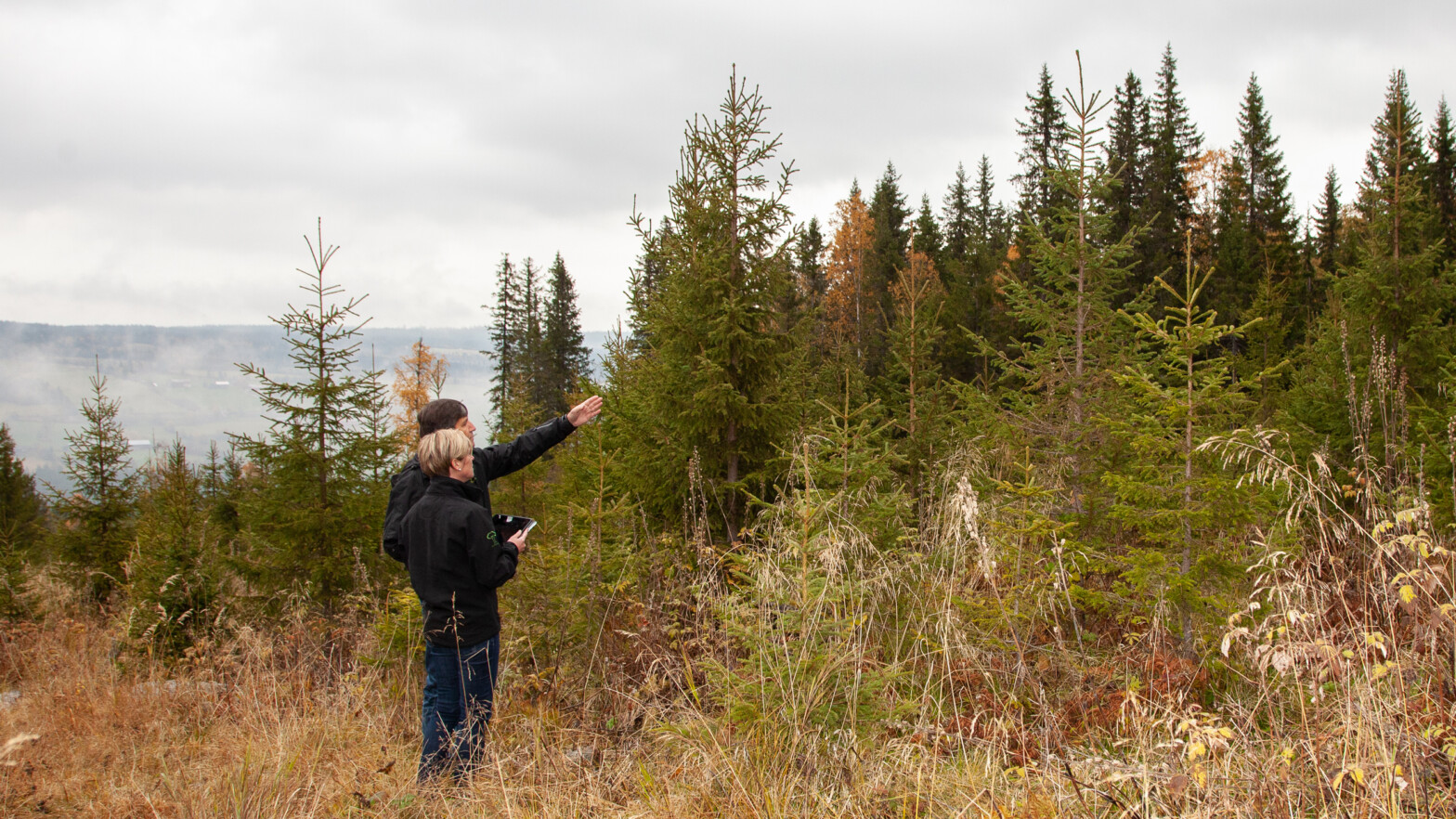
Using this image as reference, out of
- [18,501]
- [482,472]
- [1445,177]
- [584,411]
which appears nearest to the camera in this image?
[482,472]

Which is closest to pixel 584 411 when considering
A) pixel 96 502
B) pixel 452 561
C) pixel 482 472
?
pixel 482 472

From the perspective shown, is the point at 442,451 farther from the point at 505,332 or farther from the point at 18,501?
the point at 505,332

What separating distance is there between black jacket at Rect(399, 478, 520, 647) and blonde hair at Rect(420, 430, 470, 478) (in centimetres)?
6

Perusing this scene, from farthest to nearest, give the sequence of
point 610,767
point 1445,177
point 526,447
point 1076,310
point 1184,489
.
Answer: point 1445,177
point 1076,310
point 1184,489
point 526,447
point 610,767

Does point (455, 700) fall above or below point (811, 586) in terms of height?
below

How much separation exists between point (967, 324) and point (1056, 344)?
18875 mm

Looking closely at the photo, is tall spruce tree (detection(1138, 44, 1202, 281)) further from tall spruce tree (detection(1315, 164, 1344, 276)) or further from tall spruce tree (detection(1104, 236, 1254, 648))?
tall spruce tree (detection(1104, 236, 1254, 648))

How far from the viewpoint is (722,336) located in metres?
6.80

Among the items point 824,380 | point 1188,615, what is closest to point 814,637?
point 1188,615

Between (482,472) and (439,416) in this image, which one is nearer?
(439,416)

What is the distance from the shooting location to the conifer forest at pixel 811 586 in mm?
2664

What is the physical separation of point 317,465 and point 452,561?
5.56 metres

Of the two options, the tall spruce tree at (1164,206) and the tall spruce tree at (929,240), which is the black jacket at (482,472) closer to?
the tall spruce tree at (1164,206)

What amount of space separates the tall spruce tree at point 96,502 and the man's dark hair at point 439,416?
40.8 feet
